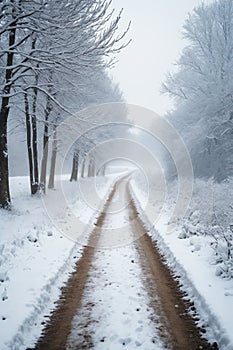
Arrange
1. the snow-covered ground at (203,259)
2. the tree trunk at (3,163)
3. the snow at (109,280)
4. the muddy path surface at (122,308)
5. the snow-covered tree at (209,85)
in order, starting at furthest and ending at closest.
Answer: the snow-covered tree at (209,85) < the tree trunk at (3,163) < the snow-covered ground at (203,259) < the snow at (109,280) < the muddy path surface at (122,308)

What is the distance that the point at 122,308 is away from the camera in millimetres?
6035

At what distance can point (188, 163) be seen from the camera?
83.0ft

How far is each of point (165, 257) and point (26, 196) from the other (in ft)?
38.3

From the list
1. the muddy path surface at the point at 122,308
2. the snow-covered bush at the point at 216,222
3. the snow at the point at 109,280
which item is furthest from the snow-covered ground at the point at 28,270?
the snow-covered bush at the point at 216,222

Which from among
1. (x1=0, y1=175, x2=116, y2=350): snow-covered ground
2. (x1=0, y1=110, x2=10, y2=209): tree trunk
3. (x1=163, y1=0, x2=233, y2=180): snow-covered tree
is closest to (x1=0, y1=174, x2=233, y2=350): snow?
(x1=0, y1=175, x2=116, y2=350): snow-covered ground

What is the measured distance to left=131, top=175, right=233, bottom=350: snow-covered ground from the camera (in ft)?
17.6

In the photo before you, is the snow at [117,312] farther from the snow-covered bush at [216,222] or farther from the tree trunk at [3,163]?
the tree trunk at [3,163]

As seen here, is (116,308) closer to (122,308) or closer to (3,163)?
(122,308)

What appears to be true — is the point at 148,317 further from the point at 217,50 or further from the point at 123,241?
the point at 217,50

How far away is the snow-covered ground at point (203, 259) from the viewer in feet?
17.6

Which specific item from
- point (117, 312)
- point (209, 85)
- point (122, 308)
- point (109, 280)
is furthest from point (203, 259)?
point (209, 85)

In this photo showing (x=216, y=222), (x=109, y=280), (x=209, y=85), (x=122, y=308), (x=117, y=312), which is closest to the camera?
(x=117, y=312)

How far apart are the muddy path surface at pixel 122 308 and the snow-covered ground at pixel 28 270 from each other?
29 cm

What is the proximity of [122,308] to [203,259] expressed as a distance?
350 cm
